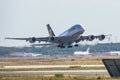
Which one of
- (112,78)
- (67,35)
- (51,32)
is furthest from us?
(51,32)

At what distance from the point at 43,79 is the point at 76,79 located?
12.9 feet

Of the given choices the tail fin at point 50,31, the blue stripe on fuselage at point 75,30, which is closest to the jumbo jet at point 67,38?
the blue stripe on fuselage at point 75,30

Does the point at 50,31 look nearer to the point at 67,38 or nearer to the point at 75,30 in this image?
the point at 67,38

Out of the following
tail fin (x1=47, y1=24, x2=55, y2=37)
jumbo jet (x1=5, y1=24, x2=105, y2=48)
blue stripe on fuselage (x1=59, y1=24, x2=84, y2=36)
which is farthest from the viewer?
tail fin (x1=47, y1=24, x2=55, y2=37)

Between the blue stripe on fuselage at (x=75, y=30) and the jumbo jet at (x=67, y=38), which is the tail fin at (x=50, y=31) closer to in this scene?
the jumbo jet at (x=67, y=38)

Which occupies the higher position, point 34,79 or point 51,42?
point 34,79

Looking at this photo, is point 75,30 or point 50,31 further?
point 50,31

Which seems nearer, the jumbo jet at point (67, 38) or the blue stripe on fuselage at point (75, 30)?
the blue stripe on fuselage at point (75, 30)

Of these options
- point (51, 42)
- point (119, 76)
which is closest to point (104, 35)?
point (51, 42)

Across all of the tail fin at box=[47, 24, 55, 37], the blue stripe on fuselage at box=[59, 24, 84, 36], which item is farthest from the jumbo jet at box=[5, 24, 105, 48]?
the tail fin at box=[47, 24, 55, 37]

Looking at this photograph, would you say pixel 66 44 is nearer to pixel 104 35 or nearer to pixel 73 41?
pixel 73 41

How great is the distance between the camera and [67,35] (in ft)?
436

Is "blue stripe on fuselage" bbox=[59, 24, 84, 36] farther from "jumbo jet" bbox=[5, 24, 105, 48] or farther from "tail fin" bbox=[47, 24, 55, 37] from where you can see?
"tail fin" bbox=[47, 24, 55, 37]

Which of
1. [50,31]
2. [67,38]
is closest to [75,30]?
[67,38]
